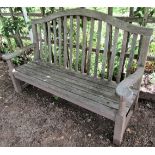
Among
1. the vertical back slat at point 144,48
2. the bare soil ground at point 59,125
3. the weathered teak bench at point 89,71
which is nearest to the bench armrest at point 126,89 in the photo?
the weathered teak bench at point 89,71

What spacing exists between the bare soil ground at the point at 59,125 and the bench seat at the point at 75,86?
1.42 feet

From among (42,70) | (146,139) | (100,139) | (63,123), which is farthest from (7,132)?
(146,139)

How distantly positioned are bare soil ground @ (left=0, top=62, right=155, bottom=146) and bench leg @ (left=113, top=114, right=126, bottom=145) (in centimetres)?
12

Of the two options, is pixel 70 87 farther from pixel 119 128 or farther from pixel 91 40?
pixel 119 128

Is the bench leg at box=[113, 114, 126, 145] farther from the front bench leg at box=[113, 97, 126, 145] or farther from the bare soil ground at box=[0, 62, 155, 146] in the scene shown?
the bare soil ground at box=[0, 62, 155, 146]

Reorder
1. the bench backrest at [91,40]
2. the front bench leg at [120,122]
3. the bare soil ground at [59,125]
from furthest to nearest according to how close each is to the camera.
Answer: the bare soil ground at [59,125]
the bench backrest at [91,40]
the front bench leg at [120,122]

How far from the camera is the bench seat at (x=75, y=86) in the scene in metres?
2.16

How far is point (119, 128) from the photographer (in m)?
2.11

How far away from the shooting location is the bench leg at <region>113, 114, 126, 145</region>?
200 cm

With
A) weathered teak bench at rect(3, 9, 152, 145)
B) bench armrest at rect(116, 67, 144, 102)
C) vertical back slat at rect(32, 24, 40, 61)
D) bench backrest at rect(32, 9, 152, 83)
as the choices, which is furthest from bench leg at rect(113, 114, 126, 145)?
vertical back slat at rect(32, 24, 40, 61)

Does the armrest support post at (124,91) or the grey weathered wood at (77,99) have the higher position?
the armrest support post at (124,91)

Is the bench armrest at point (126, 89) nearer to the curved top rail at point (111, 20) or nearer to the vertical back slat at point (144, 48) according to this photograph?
the vertical back slat at point (144, 48)

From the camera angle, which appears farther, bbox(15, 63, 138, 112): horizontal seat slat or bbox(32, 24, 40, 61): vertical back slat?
bbox(32, 24, 40, 61): vertical back slat

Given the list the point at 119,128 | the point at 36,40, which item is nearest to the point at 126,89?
the point at 119,128
